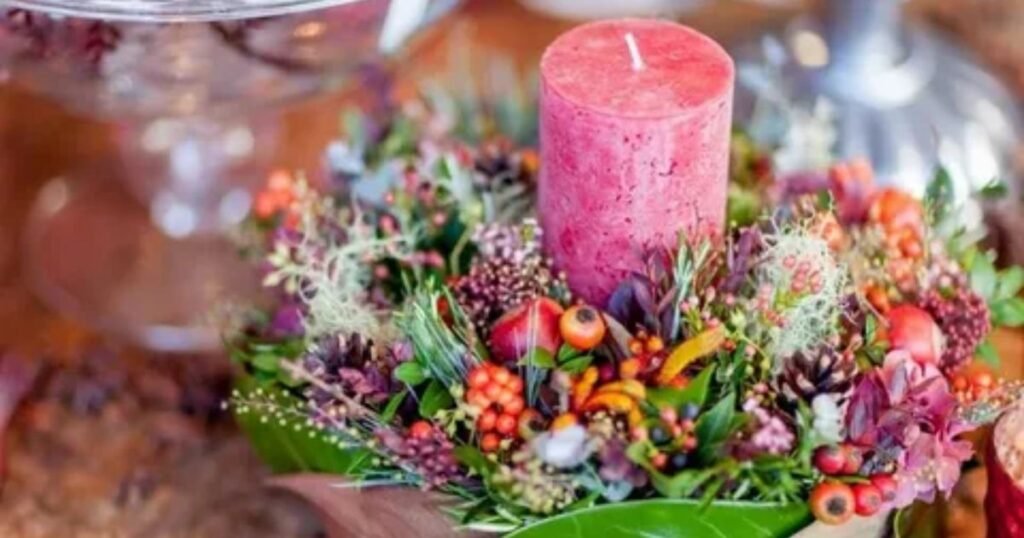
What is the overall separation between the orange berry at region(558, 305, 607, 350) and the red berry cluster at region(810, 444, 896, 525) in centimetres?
9

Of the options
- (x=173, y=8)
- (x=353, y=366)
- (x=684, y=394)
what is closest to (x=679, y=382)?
(x=684, y=394)

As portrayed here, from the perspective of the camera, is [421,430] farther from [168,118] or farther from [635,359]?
[168,118]

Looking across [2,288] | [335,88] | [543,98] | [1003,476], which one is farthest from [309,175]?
[1003,476]

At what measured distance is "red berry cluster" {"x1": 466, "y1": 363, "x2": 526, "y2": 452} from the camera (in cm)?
59

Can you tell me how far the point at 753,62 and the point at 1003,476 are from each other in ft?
1.13

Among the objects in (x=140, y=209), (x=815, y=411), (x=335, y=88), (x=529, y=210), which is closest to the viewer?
(x=815, y=411)

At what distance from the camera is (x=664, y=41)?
0.64m

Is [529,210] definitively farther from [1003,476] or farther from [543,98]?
[1003,476]

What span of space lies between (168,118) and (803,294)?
1.28ft

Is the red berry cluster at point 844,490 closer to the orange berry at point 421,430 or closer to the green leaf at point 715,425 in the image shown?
the green leaf at point 715,425

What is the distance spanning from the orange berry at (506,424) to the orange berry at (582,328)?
0.03m

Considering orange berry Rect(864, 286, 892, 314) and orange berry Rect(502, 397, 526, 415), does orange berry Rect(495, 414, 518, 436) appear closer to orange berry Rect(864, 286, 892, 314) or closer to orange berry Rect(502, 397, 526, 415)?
orange berry Rect(502, 397, 526, 415)

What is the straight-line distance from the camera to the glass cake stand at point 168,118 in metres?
0.77

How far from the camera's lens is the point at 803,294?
60cm
